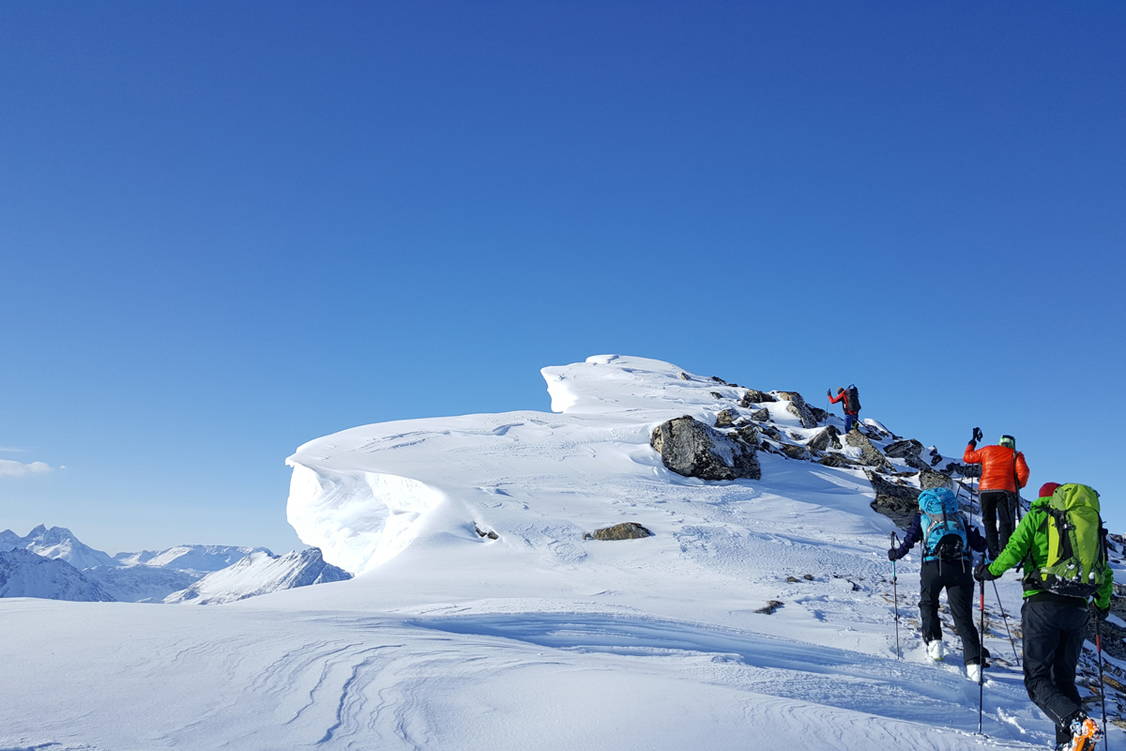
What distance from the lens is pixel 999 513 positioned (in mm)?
12930

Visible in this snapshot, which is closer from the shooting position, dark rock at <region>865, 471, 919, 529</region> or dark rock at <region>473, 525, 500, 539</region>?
dark rock at <region>473, 525, 500, 539</region>

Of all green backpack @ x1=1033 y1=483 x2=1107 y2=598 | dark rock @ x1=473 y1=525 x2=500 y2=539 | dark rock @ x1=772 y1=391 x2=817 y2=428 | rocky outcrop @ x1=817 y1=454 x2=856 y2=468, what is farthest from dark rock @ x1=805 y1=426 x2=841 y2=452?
green backpack @ x1=1033 y1=483 x2=1107 y2=598

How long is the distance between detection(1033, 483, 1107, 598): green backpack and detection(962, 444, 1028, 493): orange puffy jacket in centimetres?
755

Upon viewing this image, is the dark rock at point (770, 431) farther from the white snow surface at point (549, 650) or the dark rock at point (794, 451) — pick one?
the white snow surface at point (549, 650)

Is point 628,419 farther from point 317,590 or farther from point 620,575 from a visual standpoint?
point 317,590

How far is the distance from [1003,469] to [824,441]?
12.5m

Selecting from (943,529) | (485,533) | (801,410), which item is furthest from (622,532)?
(801,410)

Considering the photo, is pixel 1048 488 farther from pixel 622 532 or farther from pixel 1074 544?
pixel 622 532

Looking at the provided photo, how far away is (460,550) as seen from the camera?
1620 centimetres

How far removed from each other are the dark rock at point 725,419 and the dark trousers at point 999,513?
12656mm

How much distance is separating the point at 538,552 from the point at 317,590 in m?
4.99

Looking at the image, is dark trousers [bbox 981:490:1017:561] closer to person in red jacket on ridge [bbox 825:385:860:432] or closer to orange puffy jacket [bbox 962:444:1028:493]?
orange puffy jacket [bbox 962:444:1028:493]

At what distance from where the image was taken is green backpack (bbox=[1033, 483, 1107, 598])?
5.75 metres

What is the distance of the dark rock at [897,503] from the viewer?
1867 centimetres
